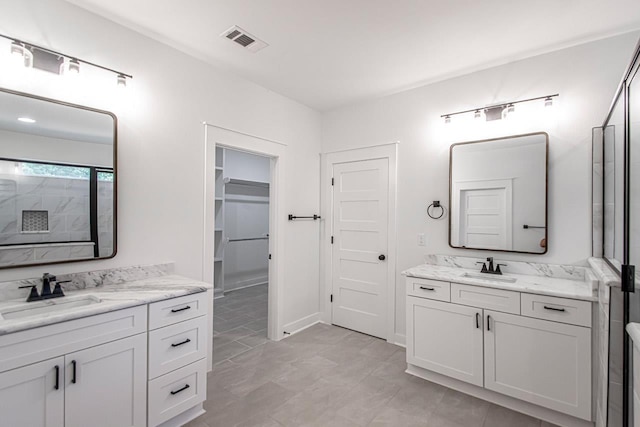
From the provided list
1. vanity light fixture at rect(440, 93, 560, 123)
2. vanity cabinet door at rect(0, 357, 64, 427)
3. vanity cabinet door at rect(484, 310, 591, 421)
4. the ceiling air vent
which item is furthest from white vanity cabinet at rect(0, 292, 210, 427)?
vanity light fixture at rect(440, 93, 560, 123)

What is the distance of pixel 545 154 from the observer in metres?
2.54

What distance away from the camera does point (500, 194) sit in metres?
2.75

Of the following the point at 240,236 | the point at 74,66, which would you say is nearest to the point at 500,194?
the point at 74,66

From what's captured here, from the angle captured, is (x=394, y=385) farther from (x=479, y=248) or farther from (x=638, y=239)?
(x=638, y=239)

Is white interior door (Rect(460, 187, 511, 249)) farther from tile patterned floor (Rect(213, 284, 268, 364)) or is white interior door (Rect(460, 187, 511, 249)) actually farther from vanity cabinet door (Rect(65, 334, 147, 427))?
vanity cabinet door (Rect(65, 334, 147, 427))

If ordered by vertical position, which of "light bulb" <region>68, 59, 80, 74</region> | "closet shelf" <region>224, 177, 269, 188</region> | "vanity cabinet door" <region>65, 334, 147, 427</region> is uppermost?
"light bulb" <region>68, 59, 80, 74</region>

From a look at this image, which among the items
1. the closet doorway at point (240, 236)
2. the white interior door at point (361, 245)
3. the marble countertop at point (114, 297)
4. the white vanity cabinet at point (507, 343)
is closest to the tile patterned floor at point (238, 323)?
the closet doorway at point (240, 236)

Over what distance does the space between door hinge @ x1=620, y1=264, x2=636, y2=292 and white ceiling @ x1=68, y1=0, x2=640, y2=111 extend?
5.62ft

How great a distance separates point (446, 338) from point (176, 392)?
2.08 metres

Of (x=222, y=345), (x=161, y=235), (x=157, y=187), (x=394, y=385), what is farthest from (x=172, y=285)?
(x=394, y=385)

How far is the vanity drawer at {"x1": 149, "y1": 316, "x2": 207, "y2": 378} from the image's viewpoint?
1884mm

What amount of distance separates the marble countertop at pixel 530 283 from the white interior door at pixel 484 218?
0.29 metres

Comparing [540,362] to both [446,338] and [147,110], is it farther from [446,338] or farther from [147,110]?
[147,110]

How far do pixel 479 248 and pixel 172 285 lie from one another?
2662 mm
